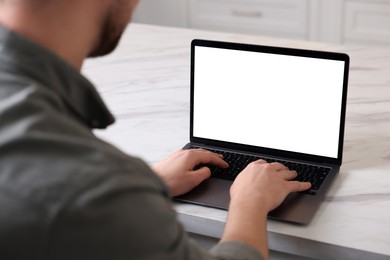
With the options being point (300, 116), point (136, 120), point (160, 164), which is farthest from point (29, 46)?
point (136, 120)

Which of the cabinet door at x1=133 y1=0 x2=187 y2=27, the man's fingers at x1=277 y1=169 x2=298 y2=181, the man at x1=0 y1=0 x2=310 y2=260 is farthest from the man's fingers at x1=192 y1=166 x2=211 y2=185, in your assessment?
the cabinet door at x1=133 y1=0 x2=187 y2=27

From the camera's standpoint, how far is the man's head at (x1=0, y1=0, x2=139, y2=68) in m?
0.83

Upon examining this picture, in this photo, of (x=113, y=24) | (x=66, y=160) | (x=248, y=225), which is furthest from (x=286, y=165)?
(x=66, y=160)

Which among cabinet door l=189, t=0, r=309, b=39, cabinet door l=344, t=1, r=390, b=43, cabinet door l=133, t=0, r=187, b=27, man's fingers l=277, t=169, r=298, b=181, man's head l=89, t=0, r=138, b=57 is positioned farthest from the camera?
cabinet door l=133, t=0, r=187, b=27

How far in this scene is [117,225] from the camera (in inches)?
30.2

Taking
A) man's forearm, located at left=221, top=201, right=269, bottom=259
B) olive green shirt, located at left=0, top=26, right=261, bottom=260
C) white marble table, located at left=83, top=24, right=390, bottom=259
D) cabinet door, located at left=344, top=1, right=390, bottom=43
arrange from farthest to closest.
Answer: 1. cabinet door, located at left=344, top=1, right=390, bottom=43
2. white marble table, located at left=83, top=24, right=390, bottom=259
3. man's forearm, located at left=221, top=201, right=269, bottom=259
4. olive green shirt, located at left=0, top=26, right=261, bottom=260

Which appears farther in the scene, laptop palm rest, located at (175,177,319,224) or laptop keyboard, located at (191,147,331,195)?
laptop keyboard, located at (191,147,331,195)

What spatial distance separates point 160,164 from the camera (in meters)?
1.39

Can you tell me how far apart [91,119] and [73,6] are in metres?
0.15

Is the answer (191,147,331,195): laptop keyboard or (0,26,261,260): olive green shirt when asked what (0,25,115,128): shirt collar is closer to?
(0,26,261,260): olive green shirt

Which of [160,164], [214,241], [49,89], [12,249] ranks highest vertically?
[49,89]

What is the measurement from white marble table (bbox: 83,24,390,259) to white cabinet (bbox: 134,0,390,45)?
1362 millimetres

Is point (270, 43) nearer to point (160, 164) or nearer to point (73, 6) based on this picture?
point (160, 164)

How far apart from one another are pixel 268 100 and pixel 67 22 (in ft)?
2.26
